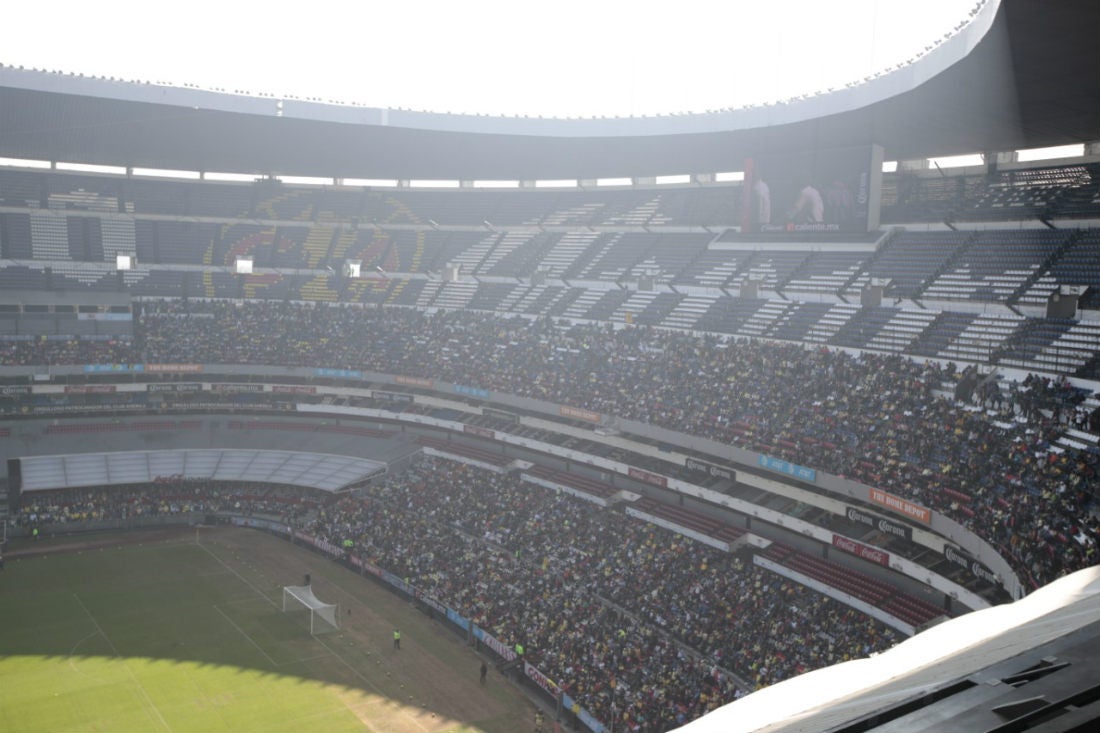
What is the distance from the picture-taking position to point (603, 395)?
42.2 meters

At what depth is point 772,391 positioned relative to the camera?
3550 cm

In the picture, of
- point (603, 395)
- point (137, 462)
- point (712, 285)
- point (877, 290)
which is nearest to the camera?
point (877, 290)

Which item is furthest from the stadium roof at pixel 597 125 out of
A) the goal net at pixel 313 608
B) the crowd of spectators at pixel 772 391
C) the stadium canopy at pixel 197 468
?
the goal net at pixel 313 608

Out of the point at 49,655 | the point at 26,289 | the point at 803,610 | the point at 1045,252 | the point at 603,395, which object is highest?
the point at 1045,252

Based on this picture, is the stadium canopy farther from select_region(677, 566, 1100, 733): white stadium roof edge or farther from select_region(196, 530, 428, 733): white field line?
select_region(677, 566, 1100, 733): white stadium roof edge

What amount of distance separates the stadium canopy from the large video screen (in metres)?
25.5

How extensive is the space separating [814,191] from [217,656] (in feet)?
111

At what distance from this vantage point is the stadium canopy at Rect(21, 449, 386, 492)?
158 feet

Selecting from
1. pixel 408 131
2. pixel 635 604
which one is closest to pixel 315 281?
pixel 408 131

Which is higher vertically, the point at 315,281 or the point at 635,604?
the point at 315,281

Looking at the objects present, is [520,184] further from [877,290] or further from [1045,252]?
[1045,252]

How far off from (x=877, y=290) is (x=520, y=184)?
109 ft

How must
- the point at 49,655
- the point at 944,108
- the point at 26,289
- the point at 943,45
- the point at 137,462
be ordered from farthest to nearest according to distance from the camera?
the point at 26,289 → the point at 137,462 → the point at 944,108 → the point at 49,655 → the point at 943,45

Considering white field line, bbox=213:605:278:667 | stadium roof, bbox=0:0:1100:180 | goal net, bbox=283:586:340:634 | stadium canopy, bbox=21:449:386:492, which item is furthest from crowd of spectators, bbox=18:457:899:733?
stadium roof, bbox=0:0:1100:180
